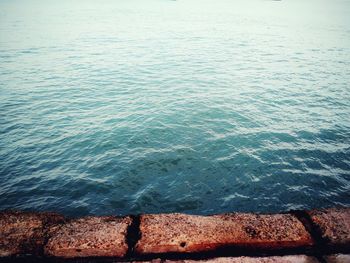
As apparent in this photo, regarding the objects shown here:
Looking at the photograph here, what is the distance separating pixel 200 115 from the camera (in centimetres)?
1266

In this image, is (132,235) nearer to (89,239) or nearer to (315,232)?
(89,239)

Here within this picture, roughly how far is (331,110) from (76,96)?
44.4ft

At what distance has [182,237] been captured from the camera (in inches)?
131

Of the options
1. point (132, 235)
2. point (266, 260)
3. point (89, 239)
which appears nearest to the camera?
point (266, 260)

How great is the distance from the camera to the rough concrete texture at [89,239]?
315cm

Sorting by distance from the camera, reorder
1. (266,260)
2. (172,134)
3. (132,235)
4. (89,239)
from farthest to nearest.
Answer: (172,134)
(132,235)
(89,239)
(266,260)

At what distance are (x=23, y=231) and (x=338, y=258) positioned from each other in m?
3.84

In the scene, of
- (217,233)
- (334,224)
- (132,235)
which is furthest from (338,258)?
(132,235)

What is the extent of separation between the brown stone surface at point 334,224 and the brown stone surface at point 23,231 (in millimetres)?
3509

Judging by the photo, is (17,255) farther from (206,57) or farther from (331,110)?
(206,57)

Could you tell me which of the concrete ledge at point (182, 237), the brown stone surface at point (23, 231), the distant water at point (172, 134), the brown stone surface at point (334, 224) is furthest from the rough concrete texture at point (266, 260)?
the distant water at point (172, 134)

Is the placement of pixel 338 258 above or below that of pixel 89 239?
above

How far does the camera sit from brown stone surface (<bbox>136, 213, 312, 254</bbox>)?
321cm

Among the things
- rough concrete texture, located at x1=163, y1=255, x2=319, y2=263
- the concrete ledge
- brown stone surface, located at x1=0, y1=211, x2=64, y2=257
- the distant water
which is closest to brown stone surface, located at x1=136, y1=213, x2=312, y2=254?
the concrete ledge
